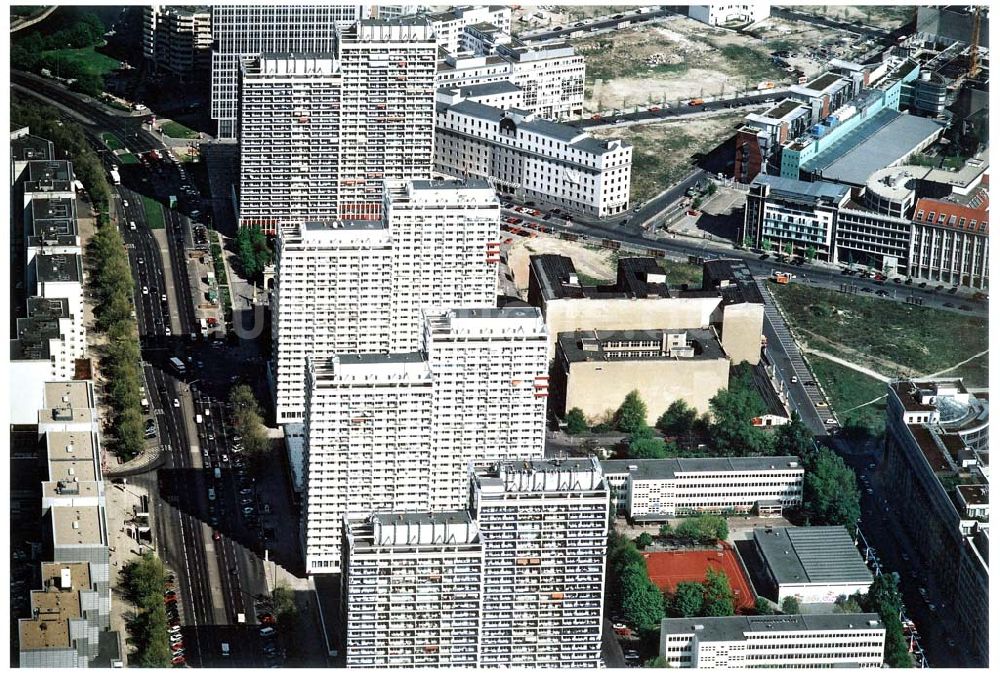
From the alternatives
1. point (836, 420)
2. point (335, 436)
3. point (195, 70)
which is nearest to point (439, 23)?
point (195, 70)

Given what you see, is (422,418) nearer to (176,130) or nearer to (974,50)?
(176,130)

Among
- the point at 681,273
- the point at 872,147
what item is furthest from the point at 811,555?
the point at 872,147

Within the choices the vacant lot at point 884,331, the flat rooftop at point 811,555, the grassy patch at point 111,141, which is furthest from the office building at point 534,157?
the flat rooftop at point 811,555

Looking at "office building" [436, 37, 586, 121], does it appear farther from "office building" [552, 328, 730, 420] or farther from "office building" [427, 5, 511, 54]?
"office building" [552, 328, 730, 420]

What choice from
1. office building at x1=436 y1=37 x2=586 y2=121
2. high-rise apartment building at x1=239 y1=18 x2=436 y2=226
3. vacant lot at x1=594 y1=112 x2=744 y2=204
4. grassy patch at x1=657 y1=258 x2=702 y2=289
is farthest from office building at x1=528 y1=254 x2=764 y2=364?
office building at x1=436 y1=37 x2=586 y2=121

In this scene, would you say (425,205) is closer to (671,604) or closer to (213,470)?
(213,470)

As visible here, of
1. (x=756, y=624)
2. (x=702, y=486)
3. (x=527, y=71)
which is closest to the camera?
(x=756, y=624)
